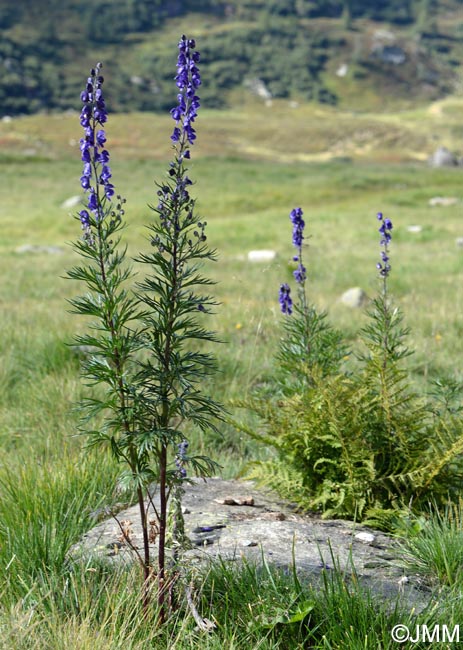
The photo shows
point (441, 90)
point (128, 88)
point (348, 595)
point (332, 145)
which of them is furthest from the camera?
point (441, 90)

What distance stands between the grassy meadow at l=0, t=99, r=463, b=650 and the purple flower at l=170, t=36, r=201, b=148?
0.81 m

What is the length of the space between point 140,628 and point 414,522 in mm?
1404

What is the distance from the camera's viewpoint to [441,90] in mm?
184750

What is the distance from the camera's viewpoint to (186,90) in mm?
2619

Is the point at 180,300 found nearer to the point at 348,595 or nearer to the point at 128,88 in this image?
the point at 348,595

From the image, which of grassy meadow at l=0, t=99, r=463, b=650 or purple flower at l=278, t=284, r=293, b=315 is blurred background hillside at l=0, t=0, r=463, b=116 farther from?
purple flower at l=278, t=284, r=293, b=315

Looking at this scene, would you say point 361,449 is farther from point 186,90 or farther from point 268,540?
point 186,90

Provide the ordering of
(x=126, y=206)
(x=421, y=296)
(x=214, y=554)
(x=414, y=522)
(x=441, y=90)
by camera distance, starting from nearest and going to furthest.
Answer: (x=214, y=554) < (x=414, y=522) < (x=421, y=296) < (x=126, y=206) < (x=441, y=90)

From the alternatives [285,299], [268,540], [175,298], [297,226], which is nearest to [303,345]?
[285,299]

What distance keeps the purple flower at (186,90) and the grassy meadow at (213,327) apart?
0.81 m

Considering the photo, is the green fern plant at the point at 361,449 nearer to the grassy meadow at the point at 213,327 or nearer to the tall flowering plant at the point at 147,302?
the grassy meadow at the point at 213,327

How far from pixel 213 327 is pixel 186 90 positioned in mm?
5780

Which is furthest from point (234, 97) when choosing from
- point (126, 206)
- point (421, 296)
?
point (421, 296)

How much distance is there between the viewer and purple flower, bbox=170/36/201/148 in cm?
257
